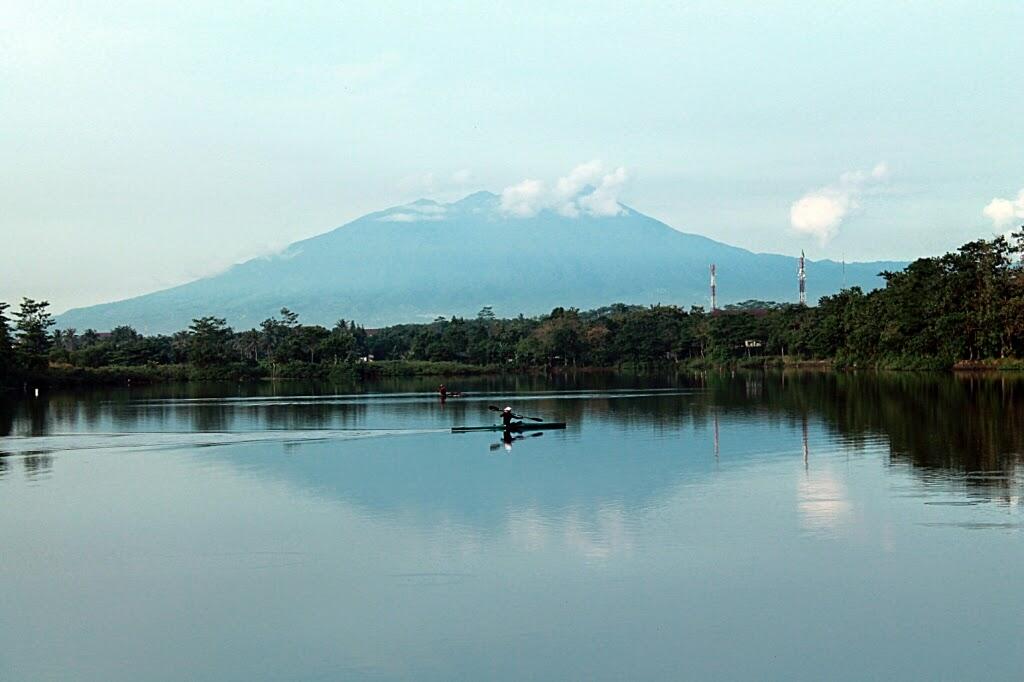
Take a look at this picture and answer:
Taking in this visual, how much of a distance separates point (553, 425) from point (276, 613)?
2018cm

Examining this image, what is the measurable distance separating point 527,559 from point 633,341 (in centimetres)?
9040

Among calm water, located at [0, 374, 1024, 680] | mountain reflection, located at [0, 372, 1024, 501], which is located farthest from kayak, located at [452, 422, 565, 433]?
calm water, located at [0, 374, 1024, 680]

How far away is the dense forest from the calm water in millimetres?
37823

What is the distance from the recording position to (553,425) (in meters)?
30.8

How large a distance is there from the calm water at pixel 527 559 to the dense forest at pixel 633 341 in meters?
37.8

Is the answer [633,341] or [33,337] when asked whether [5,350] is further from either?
[633,341]

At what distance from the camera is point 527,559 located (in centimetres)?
1295

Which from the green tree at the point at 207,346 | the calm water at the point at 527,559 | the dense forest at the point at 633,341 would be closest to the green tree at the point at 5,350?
the dense forest at the point at 633,341

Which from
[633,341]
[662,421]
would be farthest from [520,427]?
[633,341]

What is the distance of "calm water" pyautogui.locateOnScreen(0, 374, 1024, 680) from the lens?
9602mm

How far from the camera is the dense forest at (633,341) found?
6241 centimetres

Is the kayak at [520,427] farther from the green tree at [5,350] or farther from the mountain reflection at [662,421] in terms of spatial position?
the green tree at [5,350]

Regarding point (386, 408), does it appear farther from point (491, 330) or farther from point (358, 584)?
point (491, 330)

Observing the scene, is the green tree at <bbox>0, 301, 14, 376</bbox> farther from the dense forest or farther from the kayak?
the kayak
